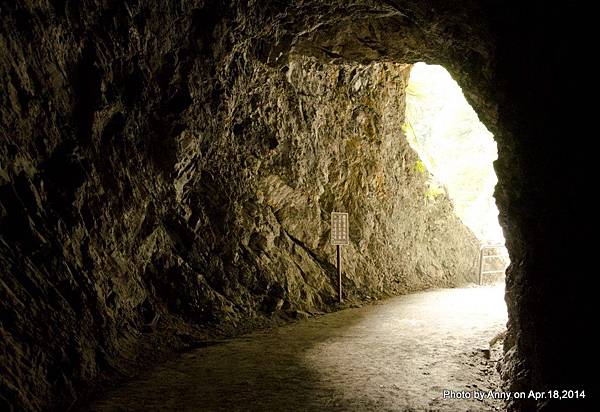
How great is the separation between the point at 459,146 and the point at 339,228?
60.4ft

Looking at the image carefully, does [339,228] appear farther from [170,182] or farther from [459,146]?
[459,146]

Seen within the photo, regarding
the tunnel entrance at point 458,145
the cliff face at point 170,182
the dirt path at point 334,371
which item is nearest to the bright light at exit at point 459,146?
the tunnel entrance at point 458,145

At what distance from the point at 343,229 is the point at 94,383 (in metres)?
7.23

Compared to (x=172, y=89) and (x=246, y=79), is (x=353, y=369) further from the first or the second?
(x=246, y=79)

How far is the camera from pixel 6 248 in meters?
4.51

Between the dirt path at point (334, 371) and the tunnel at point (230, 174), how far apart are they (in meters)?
0.49

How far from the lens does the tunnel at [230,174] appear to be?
402 cm

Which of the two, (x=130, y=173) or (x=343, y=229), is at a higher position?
(x=130, y=173)

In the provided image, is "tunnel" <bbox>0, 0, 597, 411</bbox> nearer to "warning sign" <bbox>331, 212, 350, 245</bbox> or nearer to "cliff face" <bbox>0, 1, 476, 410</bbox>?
"cliff face" <bbox>0, 1, 476, 410</bbox>

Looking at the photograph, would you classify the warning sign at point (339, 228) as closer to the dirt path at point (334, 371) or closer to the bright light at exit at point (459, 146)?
the dirt path at point (334, 371)

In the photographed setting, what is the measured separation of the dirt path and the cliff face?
834mm

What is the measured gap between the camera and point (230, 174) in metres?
9.48

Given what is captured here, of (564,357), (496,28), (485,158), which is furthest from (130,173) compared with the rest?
(485,158)

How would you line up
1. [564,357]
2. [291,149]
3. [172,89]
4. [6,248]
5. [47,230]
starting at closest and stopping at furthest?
1. [564,357]
2. [6,248]
3. [47,230]
4. [172,89]
5. [291,149]
